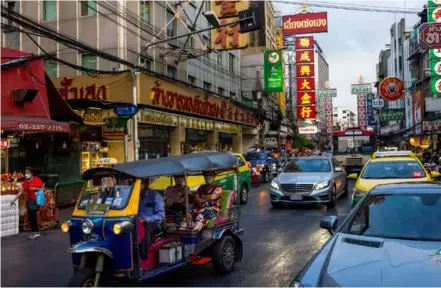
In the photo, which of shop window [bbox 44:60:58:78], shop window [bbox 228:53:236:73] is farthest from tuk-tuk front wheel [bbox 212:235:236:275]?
shop window [bbox 228:53:236:73]

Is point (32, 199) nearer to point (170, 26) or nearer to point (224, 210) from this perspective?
point (224, 210)

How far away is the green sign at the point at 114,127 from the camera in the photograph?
64.3 feet

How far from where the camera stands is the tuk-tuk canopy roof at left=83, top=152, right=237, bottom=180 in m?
6.39

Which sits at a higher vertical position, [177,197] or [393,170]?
[393,170]

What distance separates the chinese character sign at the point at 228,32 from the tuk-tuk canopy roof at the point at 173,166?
18.6 meters

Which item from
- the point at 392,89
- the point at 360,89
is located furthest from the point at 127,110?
the point at 360,89

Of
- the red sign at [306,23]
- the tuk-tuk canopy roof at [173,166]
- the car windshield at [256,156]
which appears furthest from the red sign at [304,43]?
the tuk-tuk canopy roof at [173,166]

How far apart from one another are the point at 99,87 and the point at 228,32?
Result: 27.1 feet

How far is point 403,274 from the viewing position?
12.1 feet

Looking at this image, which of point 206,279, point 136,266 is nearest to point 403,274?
point 136,266

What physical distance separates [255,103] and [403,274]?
4356 centimetres

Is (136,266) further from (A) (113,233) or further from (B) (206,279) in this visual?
(B) (206,279)

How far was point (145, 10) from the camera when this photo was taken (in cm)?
2511

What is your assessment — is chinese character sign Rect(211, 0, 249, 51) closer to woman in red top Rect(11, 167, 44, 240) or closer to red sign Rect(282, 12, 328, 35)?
red sign Rect(282, 12, 328, 35)
